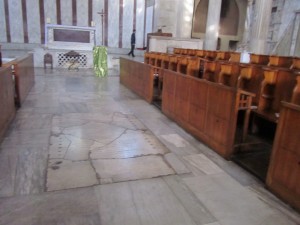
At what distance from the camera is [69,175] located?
102 inches

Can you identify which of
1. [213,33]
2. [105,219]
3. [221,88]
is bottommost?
A: [105,219]

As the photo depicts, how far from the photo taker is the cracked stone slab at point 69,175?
2.42 metres

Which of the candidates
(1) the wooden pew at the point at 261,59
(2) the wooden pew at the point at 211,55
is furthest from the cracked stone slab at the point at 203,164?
(2) the wooden pew at the point at 211,55

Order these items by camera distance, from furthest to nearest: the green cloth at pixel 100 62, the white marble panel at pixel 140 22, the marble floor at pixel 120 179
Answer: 1. the white marble panel at pixel 140 22
2. the green cloth at pixel 100 62
3. the marble floor at pixel 120 179

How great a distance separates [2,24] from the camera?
14.2 metres

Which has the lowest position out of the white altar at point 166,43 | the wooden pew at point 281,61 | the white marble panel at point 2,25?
the wooden pew at point 281,61

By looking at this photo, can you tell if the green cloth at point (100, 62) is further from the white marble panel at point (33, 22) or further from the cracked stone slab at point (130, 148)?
the white marble panel at point (33, 22)

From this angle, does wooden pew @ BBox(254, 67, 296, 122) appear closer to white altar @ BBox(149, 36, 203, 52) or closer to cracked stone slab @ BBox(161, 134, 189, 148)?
cracked stone slab @ BBox(161, 134, 189, 148)

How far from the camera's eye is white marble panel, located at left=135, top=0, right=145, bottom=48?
51.4 feet

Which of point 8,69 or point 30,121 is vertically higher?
point 8,69

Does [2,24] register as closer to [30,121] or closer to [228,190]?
[30,121]

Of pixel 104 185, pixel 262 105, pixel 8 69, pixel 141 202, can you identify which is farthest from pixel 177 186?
pixel 8 69

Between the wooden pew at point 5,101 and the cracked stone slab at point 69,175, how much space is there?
1.13 metres

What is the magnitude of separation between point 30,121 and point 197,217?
3.24 meters
